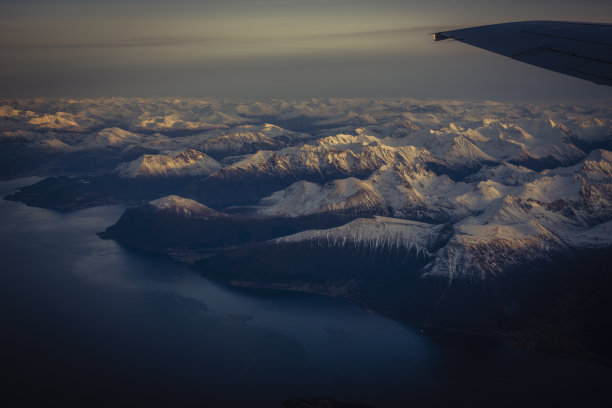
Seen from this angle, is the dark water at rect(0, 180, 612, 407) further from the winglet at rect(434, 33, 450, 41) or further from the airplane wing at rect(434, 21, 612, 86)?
the winglet at rect(434, 33, 450, 41)

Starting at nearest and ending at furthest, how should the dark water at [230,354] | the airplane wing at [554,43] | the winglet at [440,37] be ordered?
the airplane wing at [554,43], the winglet at [440,37], the dark water at [230,354]

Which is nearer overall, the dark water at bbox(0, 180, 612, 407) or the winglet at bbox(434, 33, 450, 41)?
the winglet at bbox(434, 33, 450, 41)

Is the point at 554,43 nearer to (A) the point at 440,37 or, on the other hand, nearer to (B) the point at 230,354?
(A) the point at 440,37

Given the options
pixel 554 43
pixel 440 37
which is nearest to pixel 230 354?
pixel 440 37

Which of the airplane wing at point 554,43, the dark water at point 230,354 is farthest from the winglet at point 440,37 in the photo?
the dark water at point 230,354

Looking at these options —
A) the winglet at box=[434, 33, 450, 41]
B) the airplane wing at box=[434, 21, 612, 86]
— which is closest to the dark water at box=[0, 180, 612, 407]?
the airplane wing at box=[434, 21, 612, 86]

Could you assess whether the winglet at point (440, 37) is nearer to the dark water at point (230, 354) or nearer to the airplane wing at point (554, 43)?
the airplane wing at point (554, 43)

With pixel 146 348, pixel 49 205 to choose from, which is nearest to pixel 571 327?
pixel 146 348
